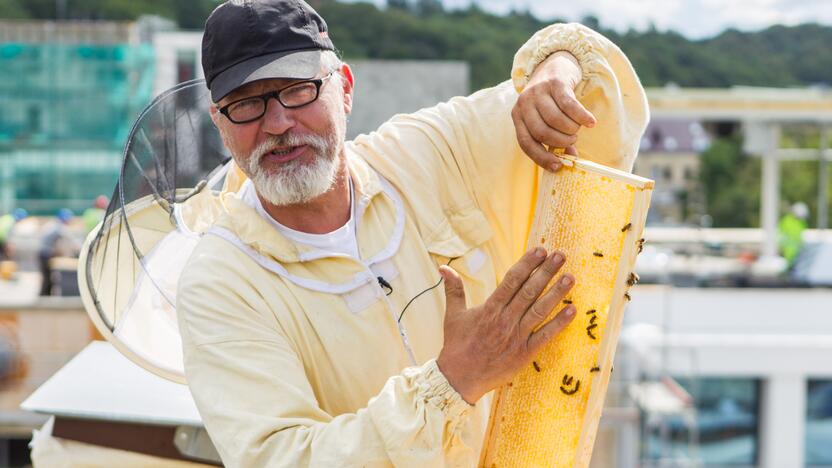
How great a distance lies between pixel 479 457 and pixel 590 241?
0.53 meters

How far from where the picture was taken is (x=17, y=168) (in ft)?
84.0

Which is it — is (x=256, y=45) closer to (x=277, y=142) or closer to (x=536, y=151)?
(x=277, y=142)

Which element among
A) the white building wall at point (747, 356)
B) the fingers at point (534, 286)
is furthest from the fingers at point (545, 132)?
the white building wall at point (747, 356)

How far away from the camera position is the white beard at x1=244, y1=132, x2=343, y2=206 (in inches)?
76.8

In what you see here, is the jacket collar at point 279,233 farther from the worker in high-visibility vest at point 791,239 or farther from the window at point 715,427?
the worker in high-visibility vest at point 791,239

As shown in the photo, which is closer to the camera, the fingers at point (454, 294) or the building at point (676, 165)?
the fingers at point (454, 294)

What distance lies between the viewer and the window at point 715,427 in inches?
648

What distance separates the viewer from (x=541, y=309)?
167cm

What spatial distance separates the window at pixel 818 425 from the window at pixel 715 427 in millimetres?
862

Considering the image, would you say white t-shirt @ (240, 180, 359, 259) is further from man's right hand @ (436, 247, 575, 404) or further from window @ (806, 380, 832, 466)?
window @ (806, 380, 832, 466)

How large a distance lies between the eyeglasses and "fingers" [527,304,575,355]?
688mm

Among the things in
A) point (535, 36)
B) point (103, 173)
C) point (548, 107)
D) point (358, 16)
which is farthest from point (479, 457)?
point (358, 16)

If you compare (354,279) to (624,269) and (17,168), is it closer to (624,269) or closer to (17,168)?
(624,269)

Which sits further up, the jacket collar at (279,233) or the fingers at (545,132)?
the fingers at (545,132)
